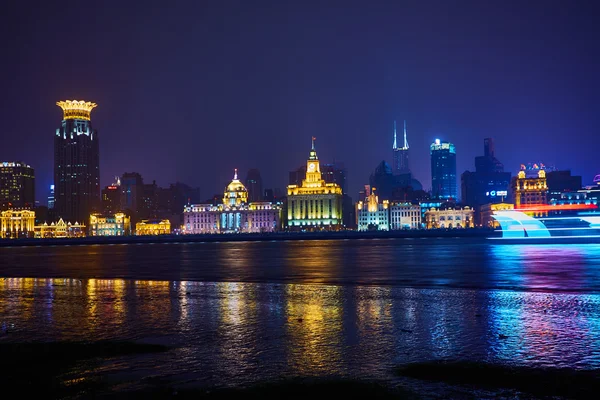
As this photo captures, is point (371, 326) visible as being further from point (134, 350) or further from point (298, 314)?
point (134, 350)

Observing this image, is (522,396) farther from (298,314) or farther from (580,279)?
(580,279)

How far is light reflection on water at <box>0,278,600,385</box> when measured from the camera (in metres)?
8.64

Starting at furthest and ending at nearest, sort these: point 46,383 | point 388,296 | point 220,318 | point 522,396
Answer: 1. point 388,296
2. point 220,318
3. point 46,383
4. point 522,396

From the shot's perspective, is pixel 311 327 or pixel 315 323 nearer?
pixel 311 327

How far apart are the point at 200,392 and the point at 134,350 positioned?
9.77 feet

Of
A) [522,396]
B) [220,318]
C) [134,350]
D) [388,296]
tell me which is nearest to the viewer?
[522,396]

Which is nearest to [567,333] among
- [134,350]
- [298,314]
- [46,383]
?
[298,314]

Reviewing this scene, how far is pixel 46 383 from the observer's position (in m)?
7.87

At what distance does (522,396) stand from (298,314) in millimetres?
6960

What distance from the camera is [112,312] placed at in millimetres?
14258

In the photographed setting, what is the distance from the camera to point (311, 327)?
38.0 feet

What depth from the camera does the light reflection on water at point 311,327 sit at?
8.64 metres

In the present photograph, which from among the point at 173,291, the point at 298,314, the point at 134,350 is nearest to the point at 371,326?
the point at 298,314

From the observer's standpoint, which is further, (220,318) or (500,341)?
(220,318)
